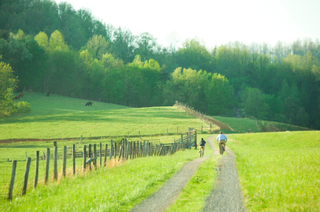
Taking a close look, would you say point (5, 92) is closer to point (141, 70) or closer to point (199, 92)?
point (141, 70)

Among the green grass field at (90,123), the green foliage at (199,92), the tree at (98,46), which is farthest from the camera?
the tree at (98,46)

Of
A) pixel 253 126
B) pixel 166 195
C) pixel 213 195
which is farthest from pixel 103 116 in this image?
pixel 213 195

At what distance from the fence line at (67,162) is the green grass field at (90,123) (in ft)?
44.9

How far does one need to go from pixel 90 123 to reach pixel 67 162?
30200mm

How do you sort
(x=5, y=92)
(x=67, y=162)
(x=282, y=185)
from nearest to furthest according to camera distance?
1. (x=282, y=185)
2. (x=67, y=162)
3. (x=5, y=92)

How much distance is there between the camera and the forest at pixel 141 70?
320 ft

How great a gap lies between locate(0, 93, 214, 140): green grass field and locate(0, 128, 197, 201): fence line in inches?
539

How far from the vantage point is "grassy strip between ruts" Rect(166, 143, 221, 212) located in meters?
9.57

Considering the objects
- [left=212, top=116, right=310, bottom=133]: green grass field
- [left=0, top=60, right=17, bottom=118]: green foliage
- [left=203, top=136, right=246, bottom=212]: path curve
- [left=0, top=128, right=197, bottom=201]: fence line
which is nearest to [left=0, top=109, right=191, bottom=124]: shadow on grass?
[left=0, top=60, right=17, bottom=118]: green foliage

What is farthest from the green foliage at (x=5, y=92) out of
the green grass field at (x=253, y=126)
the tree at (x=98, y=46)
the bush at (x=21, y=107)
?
the tree at (x=98, y=46)

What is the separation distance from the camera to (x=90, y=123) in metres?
58.2

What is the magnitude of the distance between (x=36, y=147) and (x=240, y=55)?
409 feet

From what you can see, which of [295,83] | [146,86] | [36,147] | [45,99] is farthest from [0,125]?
[295,83]

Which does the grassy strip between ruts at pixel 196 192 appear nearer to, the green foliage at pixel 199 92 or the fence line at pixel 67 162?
the fence line at pixel 67 162
